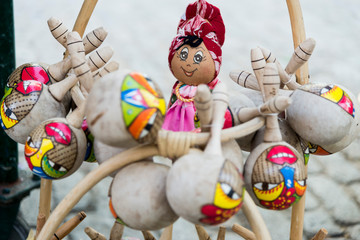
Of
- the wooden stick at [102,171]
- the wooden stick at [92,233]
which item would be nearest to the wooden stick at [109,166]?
the wooden stick at [102,171]

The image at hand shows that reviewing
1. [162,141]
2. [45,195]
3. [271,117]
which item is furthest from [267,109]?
[45,195]

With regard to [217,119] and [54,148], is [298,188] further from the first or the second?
[54,148]

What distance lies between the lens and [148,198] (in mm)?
394

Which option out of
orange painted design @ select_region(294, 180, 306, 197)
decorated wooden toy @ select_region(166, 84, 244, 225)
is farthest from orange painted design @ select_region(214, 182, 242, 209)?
orange painted design @ select_region(294, 180, 306, 197)

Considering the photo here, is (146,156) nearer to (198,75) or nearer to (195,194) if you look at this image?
(195,194)

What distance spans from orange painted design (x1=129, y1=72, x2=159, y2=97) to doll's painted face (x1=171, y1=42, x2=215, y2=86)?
188 millimetres

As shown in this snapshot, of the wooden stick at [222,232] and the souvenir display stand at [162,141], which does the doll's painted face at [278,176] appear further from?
the wooden stick at [222,232]

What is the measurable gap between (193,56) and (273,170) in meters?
0.20

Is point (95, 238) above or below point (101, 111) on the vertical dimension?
below

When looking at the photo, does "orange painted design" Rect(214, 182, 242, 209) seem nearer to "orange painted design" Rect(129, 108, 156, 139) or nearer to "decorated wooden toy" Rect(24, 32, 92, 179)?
"orange painted design" Rect(129, 108, 156, 139)

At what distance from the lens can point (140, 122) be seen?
377mm

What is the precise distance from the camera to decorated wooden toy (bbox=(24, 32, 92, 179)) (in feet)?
1.52

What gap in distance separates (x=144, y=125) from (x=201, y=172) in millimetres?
63

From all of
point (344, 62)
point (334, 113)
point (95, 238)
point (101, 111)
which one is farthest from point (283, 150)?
point (344, 62)
